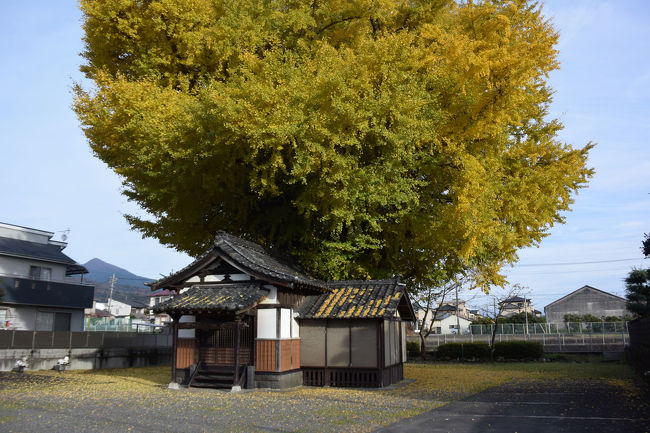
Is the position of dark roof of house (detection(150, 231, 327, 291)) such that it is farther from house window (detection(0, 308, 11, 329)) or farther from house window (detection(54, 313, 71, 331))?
house window (detection(54, 313, 71, 331))

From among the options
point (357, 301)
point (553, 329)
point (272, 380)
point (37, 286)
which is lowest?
point (272, 380)

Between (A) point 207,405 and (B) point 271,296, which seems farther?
(B) point 271,296

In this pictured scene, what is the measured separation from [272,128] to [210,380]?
895 cm

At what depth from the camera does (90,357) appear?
1052 inches

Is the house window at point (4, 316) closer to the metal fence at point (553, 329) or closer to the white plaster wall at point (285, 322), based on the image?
the white plaster wall at point (285, 322)

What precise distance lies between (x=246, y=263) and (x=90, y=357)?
613 inches

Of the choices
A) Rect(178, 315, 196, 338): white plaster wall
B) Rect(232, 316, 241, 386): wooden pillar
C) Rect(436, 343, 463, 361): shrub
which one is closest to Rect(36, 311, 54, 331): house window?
Rect(178, 315, 196, 338): white plaster wall

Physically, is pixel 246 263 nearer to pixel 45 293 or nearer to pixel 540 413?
pixel 540 413

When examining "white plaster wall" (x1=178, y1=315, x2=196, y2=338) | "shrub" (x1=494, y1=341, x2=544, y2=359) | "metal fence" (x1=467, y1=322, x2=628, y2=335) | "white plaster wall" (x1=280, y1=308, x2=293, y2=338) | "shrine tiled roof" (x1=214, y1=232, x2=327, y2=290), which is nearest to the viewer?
"shrine tiled roof" (x1=214, y1=232, x2=327, y2=290)

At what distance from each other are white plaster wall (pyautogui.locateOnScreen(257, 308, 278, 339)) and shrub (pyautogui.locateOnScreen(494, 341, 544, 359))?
70.8ft

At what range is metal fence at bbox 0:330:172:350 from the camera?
938 inches

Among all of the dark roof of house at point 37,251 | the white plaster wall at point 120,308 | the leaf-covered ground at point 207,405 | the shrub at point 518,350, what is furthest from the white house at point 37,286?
the white plaster wall at point 120,308

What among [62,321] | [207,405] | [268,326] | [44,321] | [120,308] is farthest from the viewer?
[120,308]

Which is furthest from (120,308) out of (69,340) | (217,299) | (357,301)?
(357,301)
